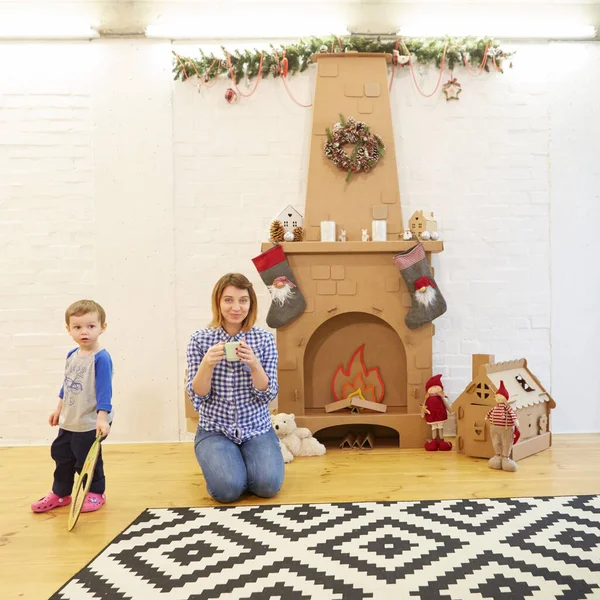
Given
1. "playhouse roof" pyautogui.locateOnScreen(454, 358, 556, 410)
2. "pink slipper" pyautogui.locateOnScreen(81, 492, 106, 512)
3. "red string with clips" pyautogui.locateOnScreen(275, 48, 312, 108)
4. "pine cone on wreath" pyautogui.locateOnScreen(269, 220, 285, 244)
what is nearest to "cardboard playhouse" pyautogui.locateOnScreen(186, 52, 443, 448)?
"pine cone on wreath" pyautogui.locateOnScreen(269, 220, 285, 244)

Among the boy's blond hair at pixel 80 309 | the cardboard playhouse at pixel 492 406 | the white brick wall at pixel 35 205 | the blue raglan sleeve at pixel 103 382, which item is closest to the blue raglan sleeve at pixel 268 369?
the blue raglan sleeve at pixel 103 382

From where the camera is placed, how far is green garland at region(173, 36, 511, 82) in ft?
14.3

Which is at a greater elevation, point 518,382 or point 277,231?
point 277,231

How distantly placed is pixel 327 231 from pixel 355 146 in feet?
1.93

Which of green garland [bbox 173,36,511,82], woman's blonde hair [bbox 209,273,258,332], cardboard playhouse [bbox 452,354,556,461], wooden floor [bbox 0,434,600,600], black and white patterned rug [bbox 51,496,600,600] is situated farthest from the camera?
green garland [bbox 173,36,511,82]

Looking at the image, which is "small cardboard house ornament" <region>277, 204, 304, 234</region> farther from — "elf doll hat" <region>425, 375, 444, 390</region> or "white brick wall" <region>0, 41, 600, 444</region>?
"elf doll hat" <region>425, 375, 444, 390</region>

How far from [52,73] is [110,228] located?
1.13 meters

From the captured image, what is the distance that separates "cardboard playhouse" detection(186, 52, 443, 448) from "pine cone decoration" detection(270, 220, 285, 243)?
0.36ft

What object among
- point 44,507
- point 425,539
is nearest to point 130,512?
point 44,507

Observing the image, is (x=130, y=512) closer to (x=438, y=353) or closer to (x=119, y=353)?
(x=119, y=353)

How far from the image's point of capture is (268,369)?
10.8 ft

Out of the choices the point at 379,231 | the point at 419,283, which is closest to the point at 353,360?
the point at 419,283

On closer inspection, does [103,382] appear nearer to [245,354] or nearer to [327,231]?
[245,354]

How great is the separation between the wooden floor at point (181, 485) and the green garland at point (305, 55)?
2.57 meters
